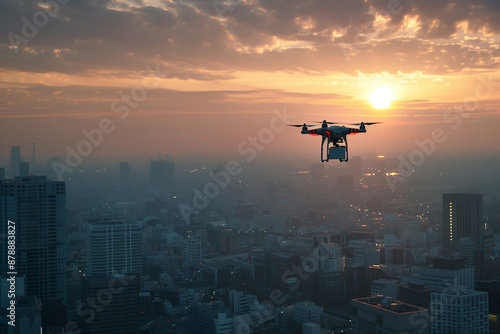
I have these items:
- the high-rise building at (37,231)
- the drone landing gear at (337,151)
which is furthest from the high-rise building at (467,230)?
the drone landing gear at (337,151)

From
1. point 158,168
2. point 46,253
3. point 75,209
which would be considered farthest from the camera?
point 158,168

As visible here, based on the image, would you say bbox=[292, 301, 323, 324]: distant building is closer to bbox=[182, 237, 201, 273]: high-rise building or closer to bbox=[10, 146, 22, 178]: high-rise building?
bbox=[182, 237, 201, 273]: high-rise building

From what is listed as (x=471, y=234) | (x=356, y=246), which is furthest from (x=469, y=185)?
(x=356, y=246)

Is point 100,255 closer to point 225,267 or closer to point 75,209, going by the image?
point 225,267

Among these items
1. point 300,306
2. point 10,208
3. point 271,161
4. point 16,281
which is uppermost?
point 271,161

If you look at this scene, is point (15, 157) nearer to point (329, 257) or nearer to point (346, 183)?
point (329, 257)

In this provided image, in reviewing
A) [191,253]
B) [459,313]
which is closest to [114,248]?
[191,253]
